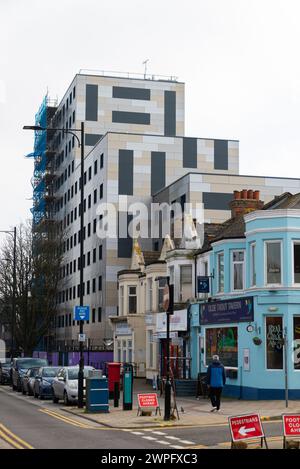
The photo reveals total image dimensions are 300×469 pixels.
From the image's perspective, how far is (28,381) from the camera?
124ft

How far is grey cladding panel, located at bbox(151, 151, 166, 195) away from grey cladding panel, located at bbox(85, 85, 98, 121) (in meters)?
11.3

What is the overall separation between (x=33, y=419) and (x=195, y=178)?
124ft

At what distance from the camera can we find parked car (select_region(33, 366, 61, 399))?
34.4 meters

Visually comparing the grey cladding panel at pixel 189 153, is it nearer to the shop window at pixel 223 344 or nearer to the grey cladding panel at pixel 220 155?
the grey cladding panel at pixel 220 155

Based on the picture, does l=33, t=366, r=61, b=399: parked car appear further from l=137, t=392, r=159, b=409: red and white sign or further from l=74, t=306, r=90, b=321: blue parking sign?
l=137, t=392, r=159, b=409: red and white sign

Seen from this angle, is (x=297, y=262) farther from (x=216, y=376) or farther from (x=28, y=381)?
(x=28, y=381)

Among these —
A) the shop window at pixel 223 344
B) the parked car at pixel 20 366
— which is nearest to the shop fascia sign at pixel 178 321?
the shop window at pixel 223 344

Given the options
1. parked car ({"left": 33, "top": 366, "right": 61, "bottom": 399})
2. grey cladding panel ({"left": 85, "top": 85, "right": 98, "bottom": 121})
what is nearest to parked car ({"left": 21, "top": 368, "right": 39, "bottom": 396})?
parked car ({"left": 33, "top": 366, "right": 61, "bottom": 399})

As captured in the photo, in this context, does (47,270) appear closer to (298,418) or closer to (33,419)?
(33,419)

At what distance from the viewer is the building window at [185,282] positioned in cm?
4069

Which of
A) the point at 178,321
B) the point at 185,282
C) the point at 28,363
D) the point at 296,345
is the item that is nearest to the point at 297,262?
the point at 296,345

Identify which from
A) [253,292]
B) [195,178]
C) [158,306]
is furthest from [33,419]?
[195,178]

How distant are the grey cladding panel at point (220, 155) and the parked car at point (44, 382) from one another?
41365mm
